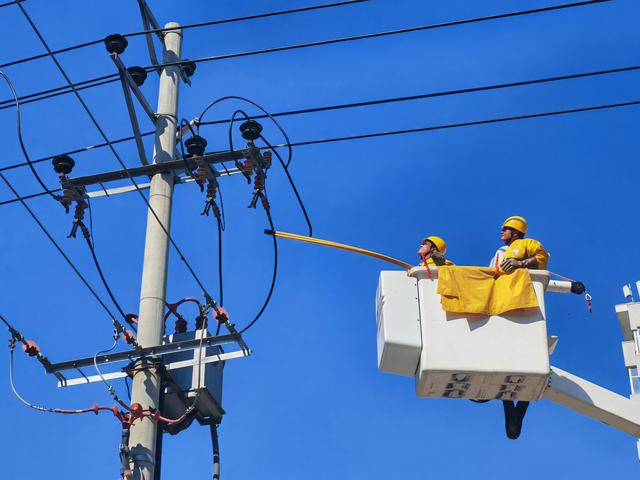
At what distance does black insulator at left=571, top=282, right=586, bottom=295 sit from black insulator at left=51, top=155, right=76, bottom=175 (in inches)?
179

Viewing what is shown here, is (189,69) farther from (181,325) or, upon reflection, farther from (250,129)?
(181,325)

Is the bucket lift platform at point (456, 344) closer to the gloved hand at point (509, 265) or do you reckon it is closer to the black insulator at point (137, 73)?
the gloved hand at point (509, 265)

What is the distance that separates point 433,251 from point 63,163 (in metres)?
3.39

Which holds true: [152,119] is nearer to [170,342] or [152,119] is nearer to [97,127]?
[97,127]

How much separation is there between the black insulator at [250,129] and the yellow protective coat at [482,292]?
2029 mm

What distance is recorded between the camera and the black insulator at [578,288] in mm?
10875

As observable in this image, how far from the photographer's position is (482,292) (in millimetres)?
10383

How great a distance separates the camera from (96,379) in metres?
10.7

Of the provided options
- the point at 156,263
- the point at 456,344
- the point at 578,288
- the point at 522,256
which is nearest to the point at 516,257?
the point at 522,256

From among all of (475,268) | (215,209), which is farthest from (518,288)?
(215,209)

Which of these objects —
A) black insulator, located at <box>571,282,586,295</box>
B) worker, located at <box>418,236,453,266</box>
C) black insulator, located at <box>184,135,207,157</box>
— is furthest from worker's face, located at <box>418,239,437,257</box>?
black insulator, located at <box>184,135,207,157</box>

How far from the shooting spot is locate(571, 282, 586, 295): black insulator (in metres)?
10.9

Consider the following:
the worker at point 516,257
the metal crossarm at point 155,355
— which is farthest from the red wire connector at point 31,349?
the worker at point 516,257

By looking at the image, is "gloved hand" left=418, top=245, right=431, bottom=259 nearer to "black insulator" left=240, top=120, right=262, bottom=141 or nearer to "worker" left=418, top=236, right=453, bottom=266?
"worker" left=418, top=236, right=453, bottom=266
